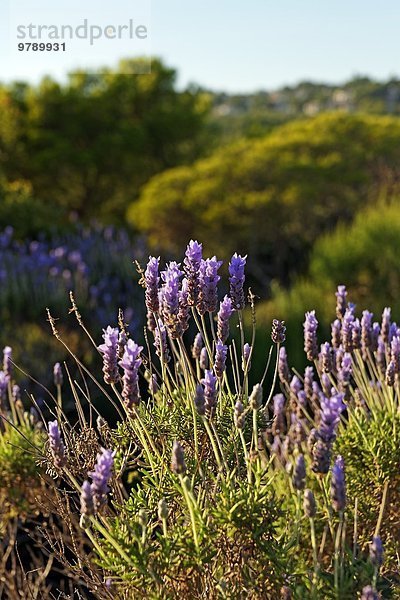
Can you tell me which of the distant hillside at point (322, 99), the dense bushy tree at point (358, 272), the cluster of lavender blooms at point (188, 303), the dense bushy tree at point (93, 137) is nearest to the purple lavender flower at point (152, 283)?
the cluster of lavender blooms at point (188, 303)

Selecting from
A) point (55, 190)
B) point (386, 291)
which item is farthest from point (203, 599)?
point (55, 190)

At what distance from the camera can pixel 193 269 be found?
2094 mm

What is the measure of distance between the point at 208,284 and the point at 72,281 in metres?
3.89

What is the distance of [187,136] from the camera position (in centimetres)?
1858

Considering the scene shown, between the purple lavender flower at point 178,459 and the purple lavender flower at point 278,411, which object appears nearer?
the purple lavender flower at point 178,459

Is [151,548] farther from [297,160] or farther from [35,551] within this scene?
[297,160]

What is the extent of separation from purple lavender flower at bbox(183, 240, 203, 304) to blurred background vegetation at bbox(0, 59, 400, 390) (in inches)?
105

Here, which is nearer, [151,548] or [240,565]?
[151,548]

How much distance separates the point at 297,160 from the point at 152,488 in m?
11.4

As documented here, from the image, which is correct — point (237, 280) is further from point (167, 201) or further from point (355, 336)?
point (167, 201)

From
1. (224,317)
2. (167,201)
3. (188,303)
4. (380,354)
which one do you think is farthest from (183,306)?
(167,201)

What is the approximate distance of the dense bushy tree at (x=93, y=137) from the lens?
1692cm

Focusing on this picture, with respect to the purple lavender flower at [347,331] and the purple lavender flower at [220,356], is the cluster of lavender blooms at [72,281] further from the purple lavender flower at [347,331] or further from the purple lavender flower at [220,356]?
the purple lavender flower at [220,356]

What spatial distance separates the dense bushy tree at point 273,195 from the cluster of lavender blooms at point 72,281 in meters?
5.71
